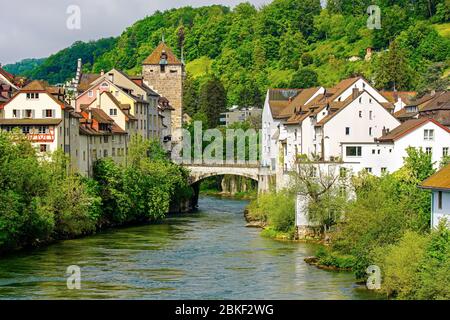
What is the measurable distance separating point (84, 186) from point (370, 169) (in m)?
19.8

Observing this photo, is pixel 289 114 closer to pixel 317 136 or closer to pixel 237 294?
pixel 317 136

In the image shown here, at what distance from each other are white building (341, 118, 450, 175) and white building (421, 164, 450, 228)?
696 inches

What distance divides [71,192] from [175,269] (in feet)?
59.6

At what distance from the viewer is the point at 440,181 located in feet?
159

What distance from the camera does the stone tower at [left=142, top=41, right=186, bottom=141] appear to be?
414 feet

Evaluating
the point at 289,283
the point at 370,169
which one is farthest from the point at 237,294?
the point at 370,169

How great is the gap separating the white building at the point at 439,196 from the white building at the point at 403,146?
17687mm

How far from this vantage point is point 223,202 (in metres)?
112

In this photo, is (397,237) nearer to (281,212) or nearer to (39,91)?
(281,212)

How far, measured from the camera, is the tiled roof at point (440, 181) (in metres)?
47.3

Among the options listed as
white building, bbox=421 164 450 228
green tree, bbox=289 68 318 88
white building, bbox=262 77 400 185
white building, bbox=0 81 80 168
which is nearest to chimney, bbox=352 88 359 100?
white building, bbox=262 77 400 185
